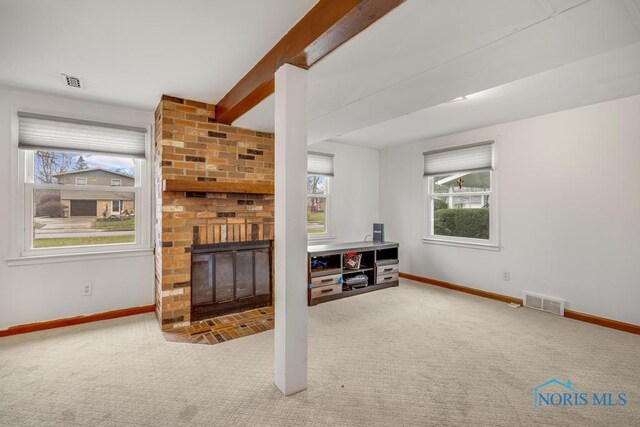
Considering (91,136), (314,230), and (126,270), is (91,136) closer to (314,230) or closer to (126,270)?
(126,270)

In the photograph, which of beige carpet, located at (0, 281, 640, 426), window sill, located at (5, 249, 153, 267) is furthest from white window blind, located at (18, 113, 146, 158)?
beige carpet, located at (0, 281, 640, 426)

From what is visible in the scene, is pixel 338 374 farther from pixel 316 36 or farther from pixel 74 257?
pixel 74 257

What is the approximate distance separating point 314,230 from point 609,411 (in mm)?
3871

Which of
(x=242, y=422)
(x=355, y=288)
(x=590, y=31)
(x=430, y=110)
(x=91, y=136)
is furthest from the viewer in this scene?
(x=355, y=288)

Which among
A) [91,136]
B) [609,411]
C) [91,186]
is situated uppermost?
[91,136]

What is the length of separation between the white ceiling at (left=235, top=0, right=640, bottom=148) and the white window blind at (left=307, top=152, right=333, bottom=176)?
137 centimetres

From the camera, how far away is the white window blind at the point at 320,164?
479cm

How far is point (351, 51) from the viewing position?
5.92 ft

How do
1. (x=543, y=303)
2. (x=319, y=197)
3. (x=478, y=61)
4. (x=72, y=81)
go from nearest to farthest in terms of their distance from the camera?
(x=478, y=61) → (x=72, y=81) → (x=543, y=303) → (x=319, y=197)

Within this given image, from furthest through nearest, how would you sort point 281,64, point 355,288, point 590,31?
point 355,288 < point 281,64 < point 590,31

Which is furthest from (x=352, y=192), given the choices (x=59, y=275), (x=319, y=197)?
(x=59, y=275)

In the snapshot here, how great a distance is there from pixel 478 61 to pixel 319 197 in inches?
133

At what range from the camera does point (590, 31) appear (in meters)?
1.59

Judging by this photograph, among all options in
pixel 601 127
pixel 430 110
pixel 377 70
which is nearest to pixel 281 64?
pixel 377 70
